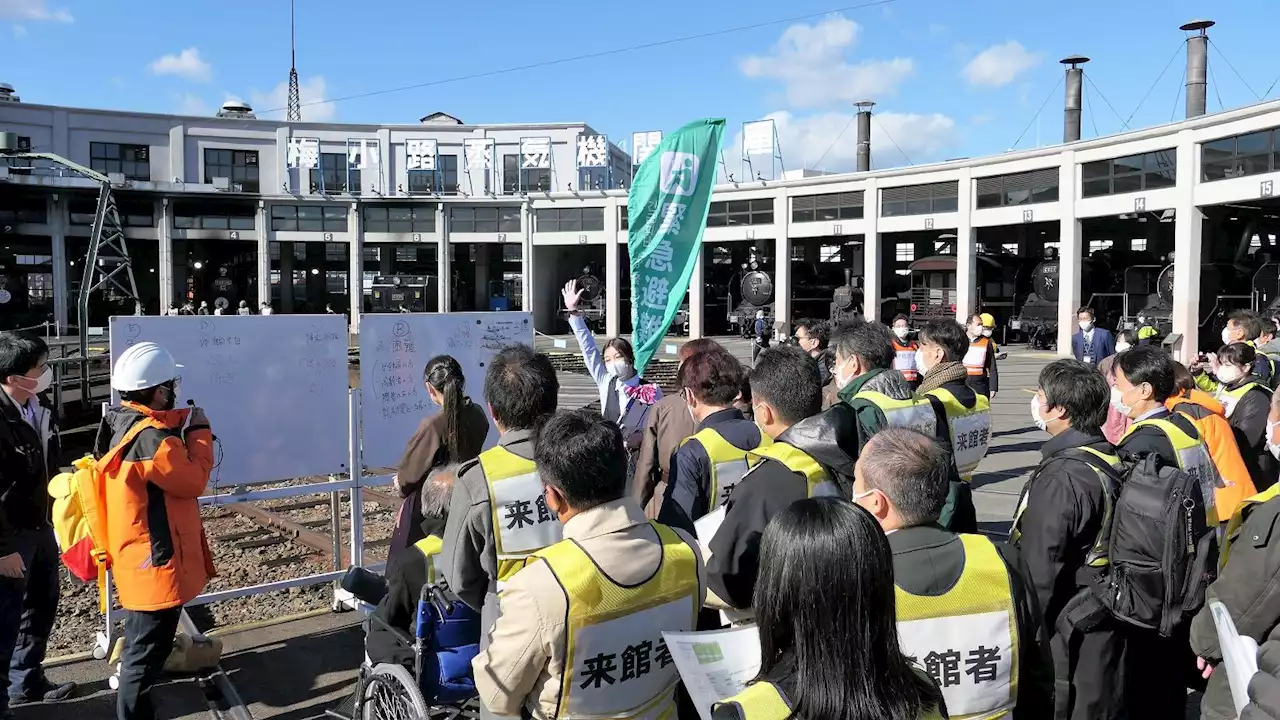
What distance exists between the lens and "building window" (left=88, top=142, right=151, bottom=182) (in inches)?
1475

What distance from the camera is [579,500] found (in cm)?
229

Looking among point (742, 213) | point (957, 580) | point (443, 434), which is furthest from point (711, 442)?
point (742, 213)

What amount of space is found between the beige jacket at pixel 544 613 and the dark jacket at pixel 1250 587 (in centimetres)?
171

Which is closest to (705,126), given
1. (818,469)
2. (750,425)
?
(750,425)

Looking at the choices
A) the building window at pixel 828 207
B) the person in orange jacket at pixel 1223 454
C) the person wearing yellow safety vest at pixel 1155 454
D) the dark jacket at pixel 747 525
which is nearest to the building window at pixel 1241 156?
the building window at pixel 828 207

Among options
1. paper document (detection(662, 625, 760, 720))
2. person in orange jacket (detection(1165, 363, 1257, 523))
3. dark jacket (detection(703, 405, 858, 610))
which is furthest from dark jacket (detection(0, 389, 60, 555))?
person in orange jacket (detection(1165, 363, 1257, 523))

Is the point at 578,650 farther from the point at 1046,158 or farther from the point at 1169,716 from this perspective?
the point at 1046,158

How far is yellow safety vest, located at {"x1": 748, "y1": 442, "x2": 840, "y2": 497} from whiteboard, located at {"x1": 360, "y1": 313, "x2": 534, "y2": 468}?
3.12 m

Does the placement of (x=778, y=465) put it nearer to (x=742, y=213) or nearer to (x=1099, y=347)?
(x=1099, y=347)

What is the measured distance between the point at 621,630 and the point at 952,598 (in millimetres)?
826

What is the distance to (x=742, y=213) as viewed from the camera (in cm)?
3447

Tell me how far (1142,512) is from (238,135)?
42.7 meters

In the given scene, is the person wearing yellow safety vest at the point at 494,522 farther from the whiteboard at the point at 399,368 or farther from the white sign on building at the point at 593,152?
the white sign on building at the point at 593,152

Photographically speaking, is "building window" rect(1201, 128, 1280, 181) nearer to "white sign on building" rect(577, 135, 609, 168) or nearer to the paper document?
"white sign on building" rect(577, 135, 609, 168)
